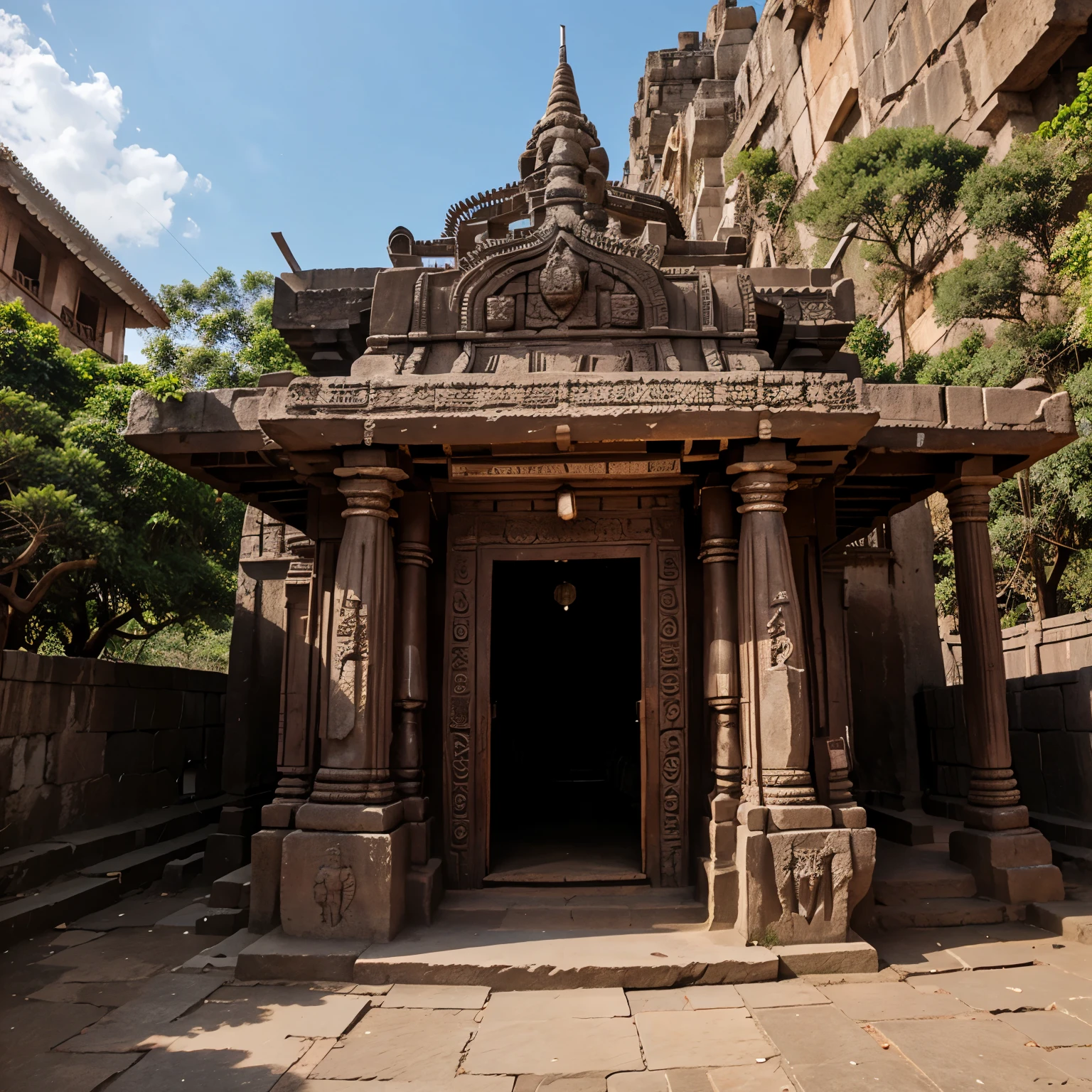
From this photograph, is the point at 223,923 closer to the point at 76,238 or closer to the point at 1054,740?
the point at 1054,740

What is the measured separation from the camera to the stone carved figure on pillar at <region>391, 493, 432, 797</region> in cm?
679

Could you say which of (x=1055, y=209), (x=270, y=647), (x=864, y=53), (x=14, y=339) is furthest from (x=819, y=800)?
(x=864, y=53)

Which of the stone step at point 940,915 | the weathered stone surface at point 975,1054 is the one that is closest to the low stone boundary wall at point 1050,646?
the stone step at point 940,915

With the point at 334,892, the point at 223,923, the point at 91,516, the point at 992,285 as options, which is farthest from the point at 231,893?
the point at 992,285

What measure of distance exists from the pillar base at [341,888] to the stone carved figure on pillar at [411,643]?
850mm

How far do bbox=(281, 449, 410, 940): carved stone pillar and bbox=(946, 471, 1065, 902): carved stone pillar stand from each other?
4.92 metres

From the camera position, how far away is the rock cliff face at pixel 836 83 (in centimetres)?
2231

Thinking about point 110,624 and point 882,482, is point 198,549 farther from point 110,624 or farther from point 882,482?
point 882,482

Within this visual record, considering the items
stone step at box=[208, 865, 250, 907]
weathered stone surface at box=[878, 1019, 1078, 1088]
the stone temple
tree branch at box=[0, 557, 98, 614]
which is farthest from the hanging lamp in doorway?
tree branch at box=[0, 557, 98, 614]

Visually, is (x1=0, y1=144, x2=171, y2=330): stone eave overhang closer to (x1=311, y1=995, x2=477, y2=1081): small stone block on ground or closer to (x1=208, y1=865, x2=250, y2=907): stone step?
(x1=208, y1=865, x2=250, y2=907): stone step

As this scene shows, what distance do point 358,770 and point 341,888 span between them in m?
0.81

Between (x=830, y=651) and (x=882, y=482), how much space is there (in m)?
1.82

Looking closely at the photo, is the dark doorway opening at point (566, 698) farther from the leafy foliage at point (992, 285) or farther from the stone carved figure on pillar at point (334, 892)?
the leafy foliage at point (992, 285)

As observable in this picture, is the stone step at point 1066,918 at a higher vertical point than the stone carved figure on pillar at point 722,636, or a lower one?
lower
